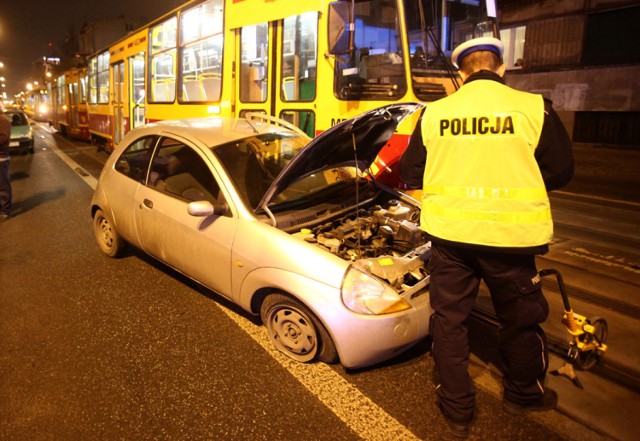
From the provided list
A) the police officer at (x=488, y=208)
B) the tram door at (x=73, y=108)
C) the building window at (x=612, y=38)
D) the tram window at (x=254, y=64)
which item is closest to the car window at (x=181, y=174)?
the police officer at (x=488, y=208)

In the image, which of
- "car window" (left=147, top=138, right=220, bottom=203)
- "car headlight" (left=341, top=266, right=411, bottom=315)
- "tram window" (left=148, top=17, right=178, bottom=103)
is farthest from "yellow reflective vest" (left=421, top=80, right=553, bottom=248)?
"tram window" (left=148, top=17, right=178, bottom=103)

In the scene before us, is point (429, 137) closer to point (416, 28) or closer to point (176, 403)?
point (176, 403)

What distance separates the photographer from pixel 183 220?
3.90 metres

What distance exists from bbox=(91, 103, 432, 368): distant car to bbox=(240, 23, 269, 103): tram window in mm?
2009

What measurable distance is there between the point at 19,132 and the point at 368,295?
16696mm

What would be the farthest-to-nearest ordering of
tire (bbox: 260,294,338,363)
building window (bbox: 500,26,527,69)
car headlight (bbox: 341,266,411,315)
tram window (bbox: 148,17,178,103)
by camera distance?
building window (bbox: 500,26,527,69)
tram window (bbox: 148,17,178,103)
tire (bbox: 260,294,338,363)
car headlight (bbox: 341,266,411,315)

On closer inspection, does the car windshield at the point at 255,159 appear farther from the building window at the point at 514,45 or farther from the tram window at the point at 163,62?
the building window at the point at 514,45

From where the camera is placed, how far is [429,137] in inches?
97.8

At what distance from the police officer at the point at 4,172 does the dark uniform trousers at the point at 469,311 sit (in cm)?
691

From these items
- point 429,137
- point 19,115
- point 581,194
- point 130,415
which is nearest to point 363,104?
point 429,137

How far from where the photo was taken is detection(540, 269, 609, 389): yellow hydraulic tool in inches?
113

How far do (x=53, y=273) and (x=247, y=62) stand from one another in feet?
12.3

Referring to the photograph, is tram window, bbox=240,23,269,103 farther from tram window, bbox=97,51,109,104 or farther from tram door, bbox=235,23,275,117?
tram window, bbox=97,51,109,104

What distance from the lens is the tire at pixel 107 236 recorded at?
505 cm
